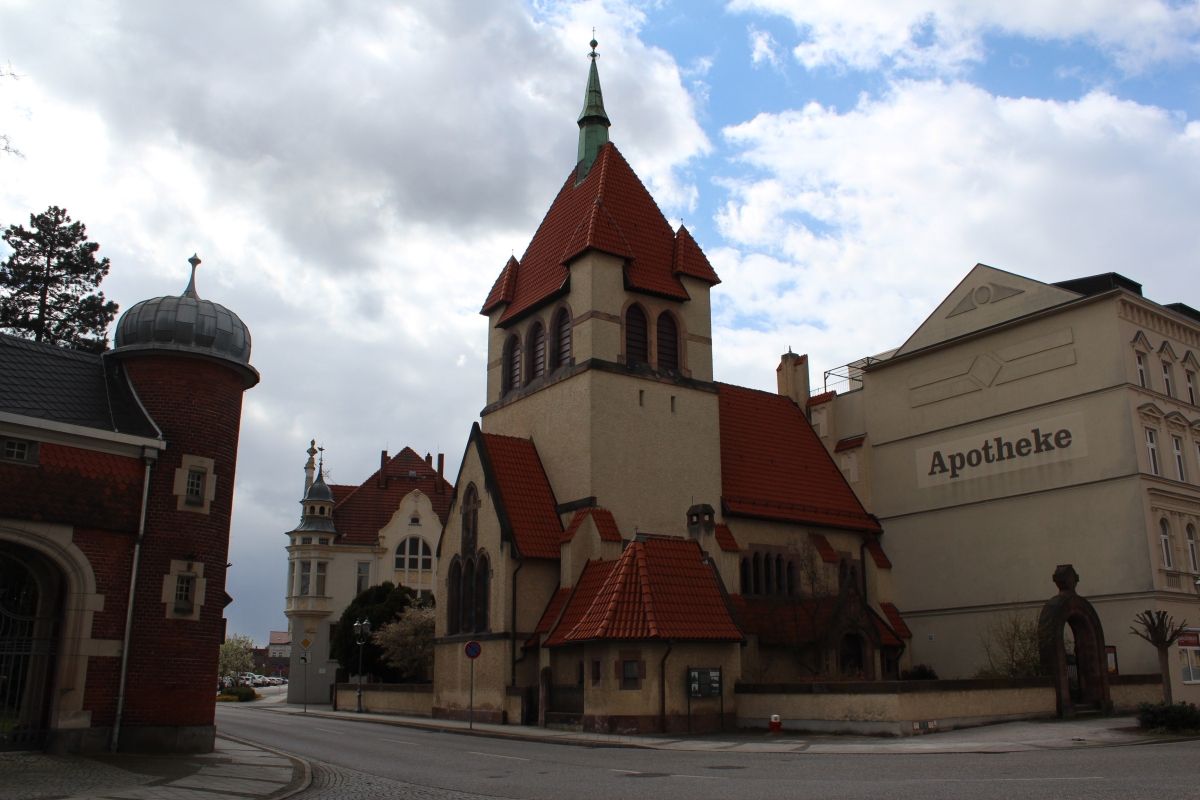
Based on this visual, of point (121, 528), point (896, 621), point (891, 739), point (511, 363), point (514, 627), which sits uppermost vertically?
point (511, 363)

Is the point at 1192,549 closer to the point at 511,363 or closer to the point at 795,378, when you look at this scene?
the point at 795,378

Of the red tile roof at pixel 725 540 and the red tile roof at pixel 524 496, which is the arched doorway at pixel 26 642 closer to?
the red tile roof at pixel 524 496

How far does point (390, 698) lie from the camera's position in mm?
41031

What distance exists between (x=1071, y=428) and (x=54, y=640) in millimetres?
31772

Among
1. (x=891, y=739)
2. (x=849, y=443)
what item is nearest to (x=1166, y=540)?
(x=849, y=443)

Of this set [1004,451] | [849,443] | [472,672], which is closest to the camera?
[472,672]

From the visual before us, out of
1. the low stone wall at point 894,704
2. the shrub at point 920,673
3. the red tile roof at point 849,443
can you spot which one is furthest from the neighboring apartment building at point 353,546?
the low stone wall at point 894,704

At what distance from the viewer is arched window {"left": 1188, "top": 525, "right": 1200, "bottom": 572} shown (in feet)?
116

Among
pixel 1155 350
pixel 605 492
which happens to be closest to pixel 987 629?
pixel 1155 350

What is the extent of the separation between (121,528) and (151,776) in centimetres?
631

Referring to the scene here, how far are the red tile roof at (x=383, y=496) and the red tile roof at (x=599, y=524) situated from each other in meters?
31.9

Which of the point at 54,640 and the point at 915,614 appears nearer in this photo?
the point at 54,640

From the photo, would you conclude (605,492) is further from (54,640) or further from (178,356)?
(54,640)

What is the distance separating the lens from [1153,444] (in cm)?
3575
